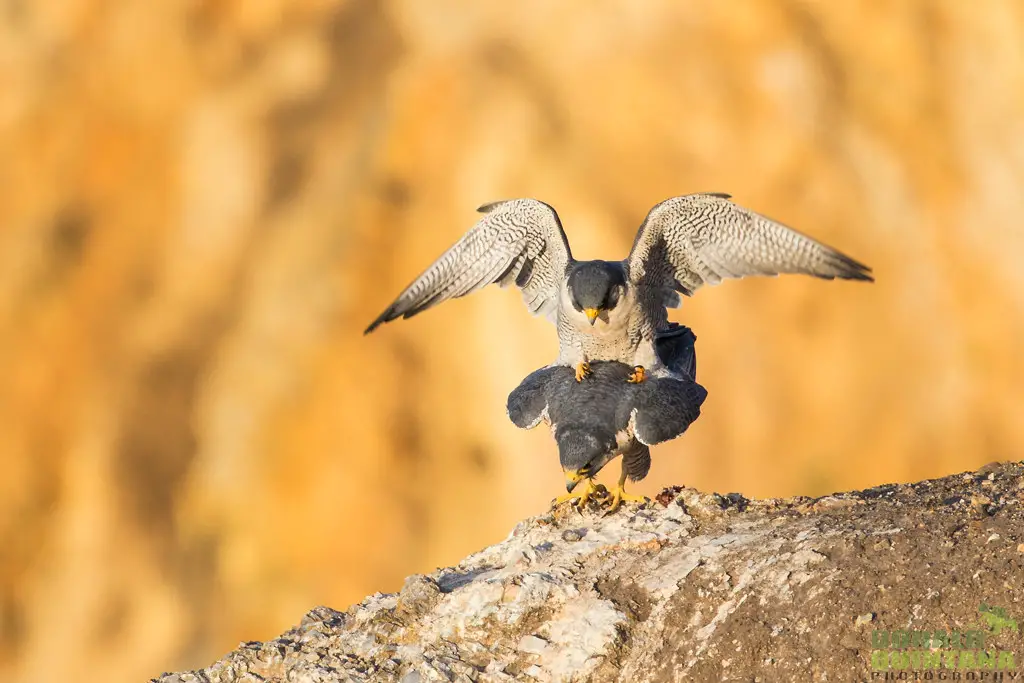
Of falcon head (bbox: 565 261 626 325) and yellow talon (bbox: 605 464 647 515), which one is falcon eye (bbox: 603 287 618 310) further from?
yellow talon (bbox: 605 464 647 515)

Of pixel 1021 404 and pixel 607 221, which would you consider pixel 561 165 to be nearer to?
pixel 607 221

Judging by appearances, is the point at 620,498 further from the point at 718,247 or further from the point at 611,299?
the point at 718,247

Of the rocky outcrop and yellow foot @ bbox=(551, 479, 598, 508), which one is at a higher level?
yellow foot @ bbox=(551, 479, 598, 508)

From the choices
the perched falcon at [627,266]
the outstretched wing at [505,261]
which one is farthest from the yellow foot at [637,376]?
the outstretched wing at [505,261]

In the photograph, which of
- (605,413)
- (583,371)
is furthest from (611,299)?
(605,413)

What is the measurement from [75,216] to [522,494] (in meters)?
8.36

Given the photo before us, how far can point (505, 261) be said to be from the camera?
6.64 metres

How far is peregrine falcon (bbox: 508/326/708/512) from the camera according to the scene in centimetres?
558

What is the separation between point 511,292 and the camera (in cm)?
1559

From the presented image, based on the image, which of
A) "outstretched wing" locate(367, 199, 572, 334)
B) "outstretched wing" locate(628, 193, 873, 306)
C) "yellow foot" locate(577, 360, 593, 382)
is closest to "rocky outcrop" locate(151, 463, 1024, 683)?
"yellow foot" locate(577, 360, 593, 382)

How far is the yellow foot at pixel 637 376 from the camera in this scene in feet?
19.4

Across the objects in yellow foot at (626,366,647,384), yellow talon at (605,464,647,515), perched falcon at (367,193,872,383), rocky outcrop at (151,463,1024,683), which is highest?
perched falcon at (367,193,872,383)

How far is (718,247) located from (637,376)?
904mm

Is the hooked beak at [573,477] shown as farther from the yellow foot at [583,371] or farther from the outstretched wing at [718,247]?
the outstretched wing at [718,247]
